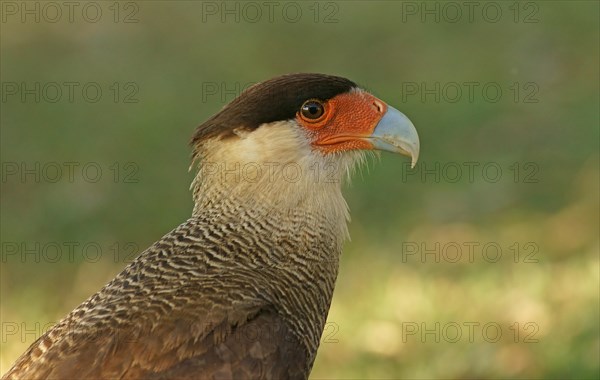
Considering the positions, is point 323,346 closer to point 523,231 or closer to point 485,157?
point 523,231

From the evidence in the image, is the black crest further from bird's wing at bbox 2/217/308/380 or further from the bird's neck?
bird's wing at bbox 2/217/308/380

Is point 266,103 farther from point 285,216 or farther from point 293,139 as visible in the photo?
point 285,216

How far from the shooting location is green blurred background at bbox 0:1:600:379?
5215 mm

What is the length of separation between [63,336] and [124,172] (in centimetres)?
446

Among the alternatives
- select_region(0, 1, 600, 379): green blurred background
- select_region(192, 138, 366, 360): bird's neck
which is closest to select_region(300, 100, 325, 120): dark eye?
select_region(192, 138, 366, 360): bird's neck

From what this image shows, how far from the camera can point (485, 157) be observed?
304 inches

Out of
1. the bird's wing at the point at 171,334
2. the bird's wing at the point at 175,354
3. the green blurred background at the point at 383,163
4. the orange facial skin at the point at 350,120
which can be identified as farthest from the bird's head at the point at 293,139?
the green blurred background at the point at 383,163

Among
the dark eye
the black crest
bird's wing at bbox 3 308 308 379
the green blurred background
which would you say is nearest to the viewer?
bird's wing at bbox 3 308 308 379

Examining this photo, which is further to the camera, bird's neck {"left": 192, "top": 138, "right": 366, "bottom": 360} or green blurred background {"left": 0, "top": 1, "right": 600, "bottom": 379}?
green blurred background {"left": 0, "top": 1, "right": 600, "bottom": 379}

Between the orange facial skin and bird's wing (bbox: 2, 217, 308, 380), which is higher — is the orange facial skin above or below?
above

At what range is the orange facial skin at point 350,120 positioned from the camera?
13.0ft

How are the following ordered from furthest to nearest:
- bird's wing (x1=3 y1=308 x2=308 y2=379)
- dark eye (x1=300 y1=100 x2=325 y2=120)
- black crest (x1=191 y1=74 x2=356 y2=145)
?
1. dark eye (x1=300 y1=100 x2=325 y2=120)
2. black crest (x1=191 y1=74 x2=356 y2=145)
3. bird's wing (x1=3 y1=308 x2=308 y2=379)

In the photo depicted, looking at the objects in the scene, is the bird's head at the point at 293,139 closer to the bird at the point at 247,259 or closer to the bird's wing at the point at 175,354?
the bird at the point at 247,259

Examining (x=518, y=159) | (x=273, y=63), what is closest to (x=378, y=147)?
(x=518, y=159)
